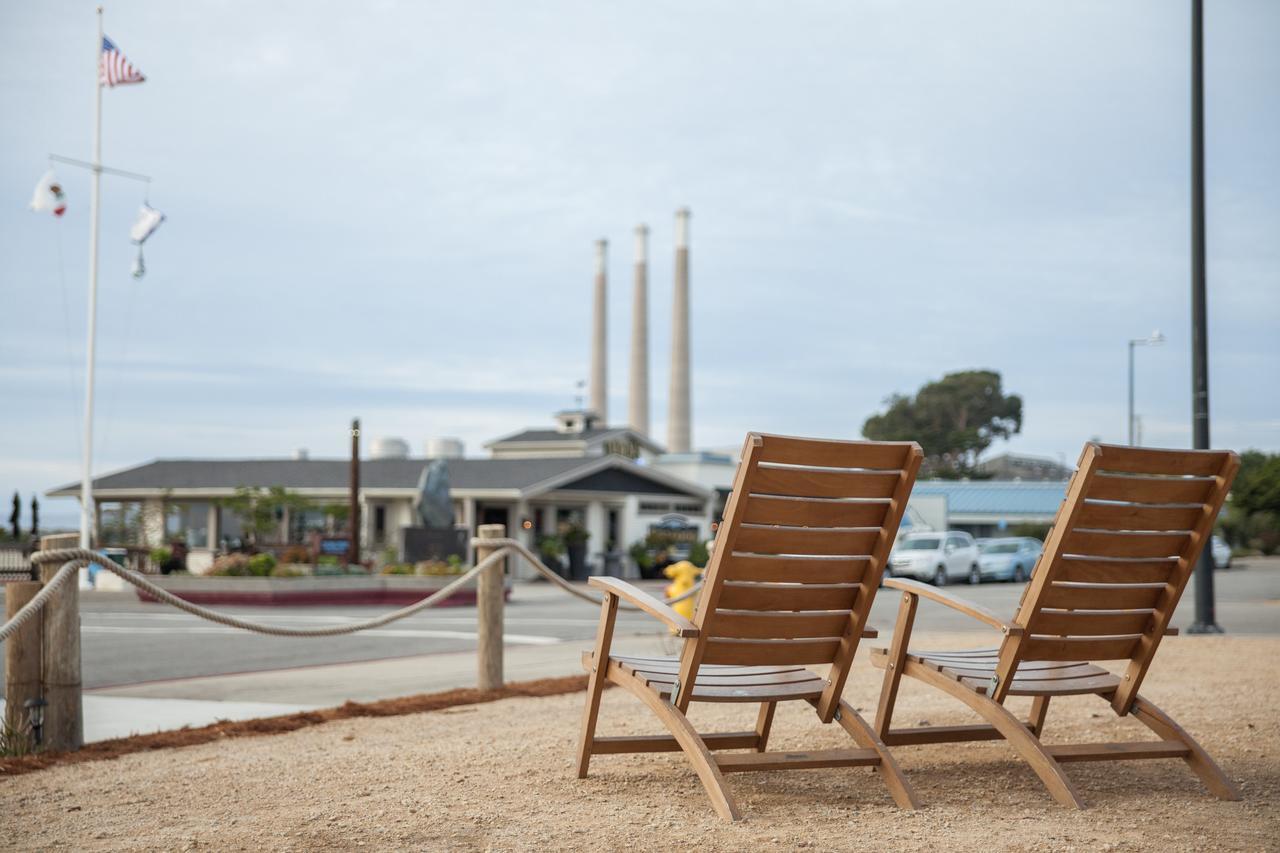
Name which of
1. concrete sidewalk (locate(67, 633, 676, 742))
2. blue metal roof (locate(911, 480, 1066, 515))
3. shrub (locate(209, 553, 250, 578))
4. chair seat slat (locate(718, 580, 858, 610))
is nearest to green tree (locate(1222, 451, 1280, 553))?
blue metal roof (locate(911, 480, 1066, 515))

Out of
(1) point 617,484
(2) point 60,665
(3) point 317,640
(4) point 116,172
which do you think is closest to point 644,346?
(1) point 617,484

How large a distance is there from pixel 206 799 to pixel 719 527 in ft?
7.24

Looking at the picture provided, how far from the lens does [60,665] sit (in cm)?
554

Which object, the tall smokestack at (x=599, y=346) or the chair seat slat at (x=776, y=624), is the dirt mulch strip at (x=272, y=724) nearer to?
the chair seat slat at (x=776, y=624)

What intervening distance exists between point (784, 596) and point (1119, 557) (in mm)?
1289

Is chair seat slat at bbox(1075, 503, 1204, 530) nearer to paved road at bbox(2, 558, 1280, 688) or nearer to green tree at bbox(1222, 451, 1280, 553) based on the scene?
paved road at bbox(2, 558, 1280, 688)

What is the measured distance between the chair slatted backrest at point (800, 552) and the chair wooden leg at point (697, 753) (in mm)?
71

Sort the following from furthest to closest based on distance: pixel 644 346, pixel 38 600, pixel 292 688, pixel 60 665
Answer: pixel 644 346, pixel 292 688, pixel 60 665, pixel 38 600

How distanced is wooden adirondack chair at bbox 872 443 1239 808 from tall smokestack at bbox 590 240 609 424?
72.7 m

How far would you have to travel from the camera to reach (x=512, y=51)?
3462 centimetres

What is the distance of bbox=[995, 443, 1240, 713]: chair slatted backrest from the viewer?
4.22m

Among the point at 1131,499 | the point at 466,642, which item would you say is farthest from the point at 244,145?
the point at 1131,499

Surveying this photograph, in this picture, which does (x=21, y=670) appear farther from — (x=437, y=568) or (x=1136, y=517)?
(x=437, y=568)

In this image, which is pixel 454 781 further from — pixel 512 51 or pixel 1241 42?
pixel 512 51
